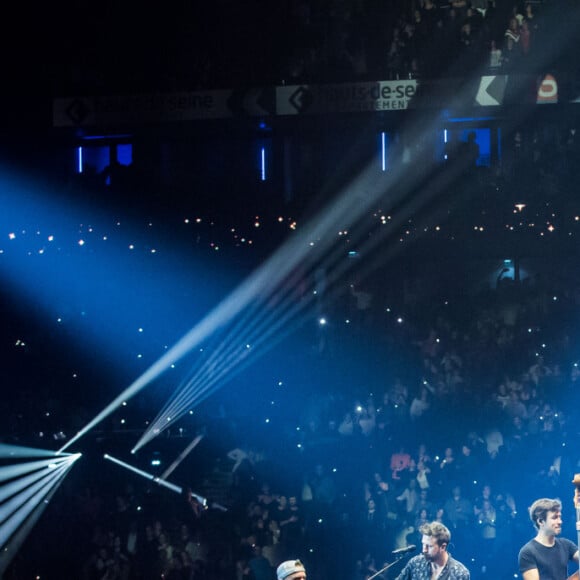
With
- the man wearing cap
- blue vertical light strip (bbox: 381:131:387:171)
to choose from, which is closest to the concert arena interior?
blue vertical light strip (bbox: 381:131:387:171)

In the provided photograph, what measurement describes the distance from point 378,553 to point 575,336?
494cm

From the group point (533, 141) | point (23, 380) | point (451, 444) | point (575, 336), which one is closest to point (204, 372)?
point (23, 380)

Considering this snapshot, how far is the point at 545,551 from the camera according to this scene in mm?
6078

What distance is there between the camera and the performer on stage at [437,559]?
5.91m

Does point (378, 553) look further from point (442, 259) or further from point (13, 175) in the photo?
point (13, 175)

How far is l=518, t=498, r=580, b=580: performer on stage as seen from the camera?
600 centimetres

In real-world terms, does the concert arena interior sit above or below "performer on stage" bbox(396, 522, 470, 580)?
above

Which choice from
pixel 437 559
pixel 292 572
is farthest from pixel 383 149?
pixel 292 572

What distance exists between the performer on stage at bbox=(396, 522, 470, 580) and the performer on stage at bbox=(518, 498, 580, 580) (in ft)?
1.42

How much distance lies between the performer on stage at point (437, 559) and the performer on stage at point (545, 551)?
433 millimetres

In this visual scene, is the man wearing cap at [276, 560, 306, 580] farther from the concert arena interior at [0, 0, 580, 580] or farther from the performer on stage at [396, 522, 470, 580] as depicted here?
the concert arena interior at [0, 0, 580, 580]

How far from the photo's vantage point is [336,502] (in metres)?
11.9

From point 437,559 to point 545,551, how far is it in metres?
0.77

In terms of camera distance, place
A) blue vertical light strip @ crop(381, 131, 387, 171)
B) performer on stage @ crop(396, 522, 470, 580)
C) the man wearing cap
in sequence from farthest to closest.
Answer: blue vertical light strip @ crop(381, 131, 387, 171), performer on stage @ crop(396, 522, 470, 580), the man wearing cap
